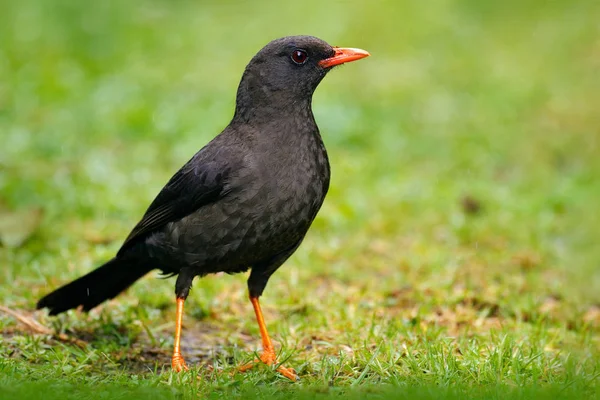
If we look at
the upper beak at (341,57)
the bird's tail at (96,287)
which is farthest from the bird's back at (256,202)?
the bird's tail at (96,287)

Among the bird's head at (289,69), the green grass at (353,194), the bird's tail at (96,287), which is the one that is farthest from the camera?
the bird's tail at (96,287)

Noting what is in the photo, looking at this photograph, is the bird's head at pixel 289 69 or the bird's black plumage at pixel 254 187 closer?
the bird's black plumage at pixel 254 187

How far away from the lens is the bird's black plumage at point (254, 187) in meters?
4.89

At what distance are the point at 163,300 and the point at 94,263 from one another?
38.5 inches

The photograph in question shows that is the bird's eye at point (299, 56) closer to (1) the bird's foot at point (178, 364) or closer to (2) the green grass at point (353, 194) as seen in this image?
(2) the green grass at point (353, 194)

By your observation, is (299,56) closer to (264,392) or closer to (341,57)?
(341,57)

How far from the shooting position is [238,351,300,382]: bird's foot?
482cm

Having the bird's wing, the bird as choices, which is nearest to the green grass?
the bird

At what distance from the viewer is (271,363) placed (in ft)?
16.5

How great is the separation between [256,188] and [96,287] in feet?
4.97

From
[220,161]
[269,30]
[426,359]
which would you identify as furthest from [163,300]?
[269,30]

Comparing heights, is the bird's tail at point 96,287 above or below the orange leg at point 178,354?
above

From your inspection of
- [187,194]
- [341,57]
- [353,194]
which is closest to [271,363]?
[187,194]

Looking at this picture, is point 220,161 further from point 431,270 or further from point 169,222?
point 431,270
